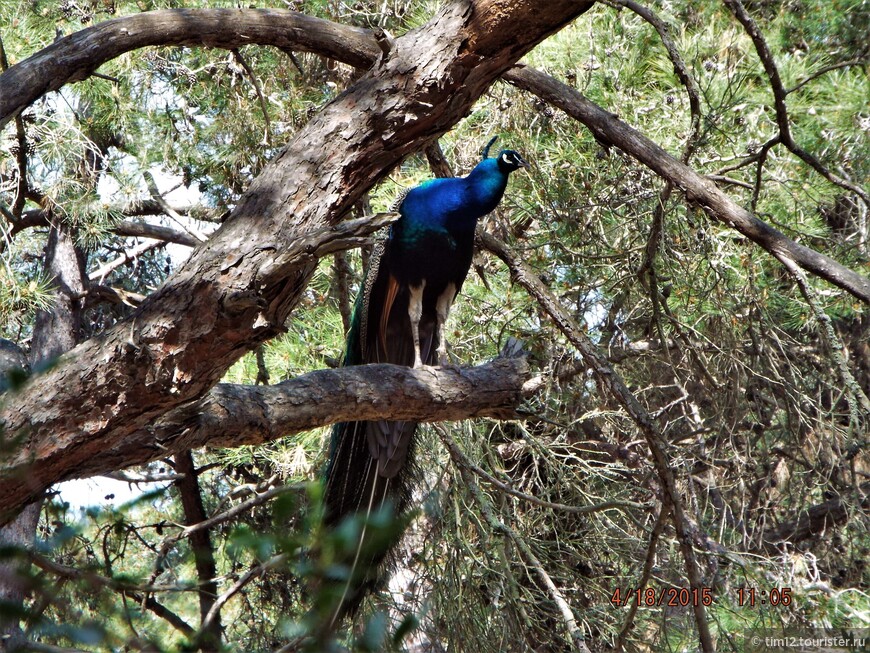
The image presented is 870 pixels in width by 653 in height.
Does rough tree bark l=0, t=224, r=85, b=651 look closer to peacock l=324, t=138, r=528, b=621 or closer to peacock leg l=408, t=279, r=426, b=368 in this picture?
peacock l=324, t=138, r=528, b=621

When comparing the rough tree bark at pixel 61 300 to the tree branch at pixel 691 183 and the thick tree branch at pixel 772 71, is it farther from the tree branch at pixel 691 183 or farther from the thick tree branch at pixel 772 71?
the thick tree branch at pixel 772 71

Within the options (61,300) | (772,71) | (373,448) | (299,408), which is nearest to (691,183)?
(772,71)

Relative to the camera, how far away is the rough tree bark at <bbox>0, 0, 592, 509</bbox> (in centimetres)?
167

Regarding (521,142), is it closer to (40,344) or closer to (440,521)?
(440,521)

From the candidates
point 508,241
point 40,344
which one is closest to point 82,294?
point 40,344

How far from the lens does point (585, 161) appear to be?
338cm

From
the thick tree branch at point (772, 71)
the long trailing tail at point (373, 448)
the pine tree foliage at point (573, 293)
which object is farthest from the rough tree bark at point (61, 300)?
the thick tree branch at point (772, 71)

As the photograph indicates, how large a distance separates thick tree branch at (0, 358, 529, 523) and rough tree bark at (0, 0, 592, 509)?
2 cm

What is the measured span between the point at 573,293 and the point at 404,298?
64cm

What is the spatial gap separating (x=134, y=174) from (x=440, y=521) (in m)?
2.12

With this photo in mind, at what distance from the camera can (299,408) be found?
2.09 m
